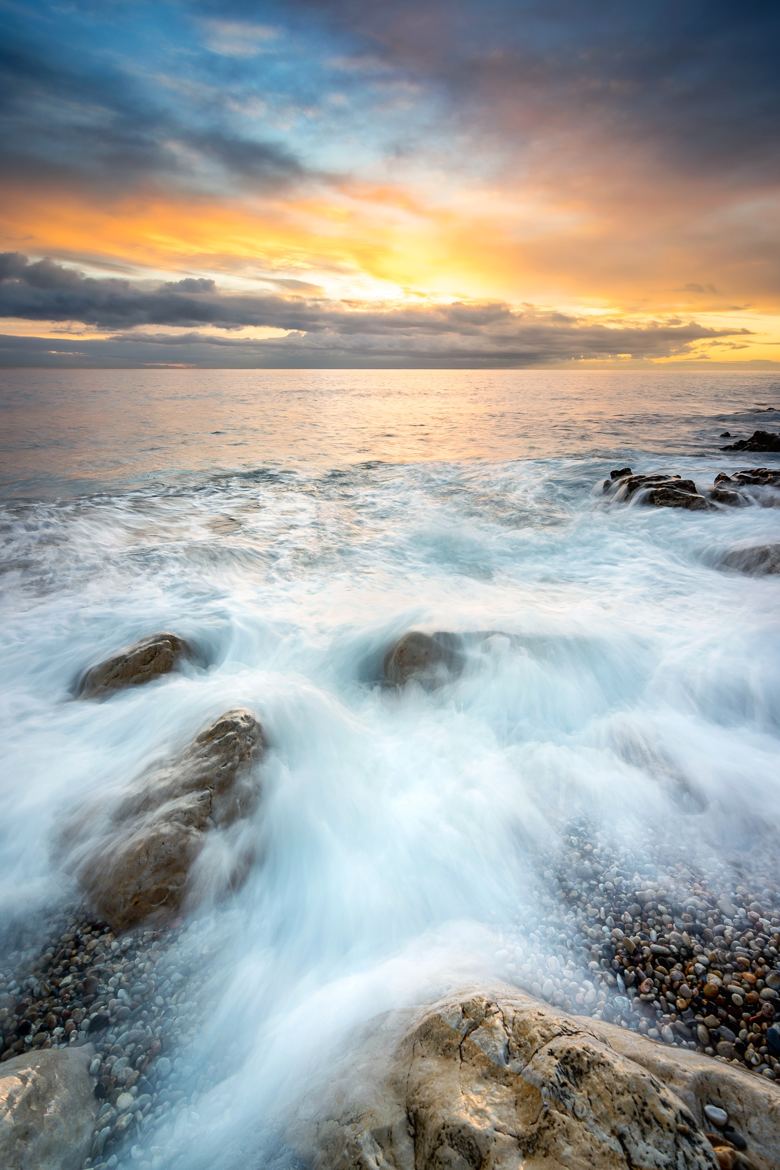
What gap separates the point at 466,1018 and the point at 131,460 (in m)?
24.1

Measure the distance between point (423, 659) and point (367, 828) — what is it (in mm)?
2554

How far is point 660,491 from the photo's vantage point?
15.3m

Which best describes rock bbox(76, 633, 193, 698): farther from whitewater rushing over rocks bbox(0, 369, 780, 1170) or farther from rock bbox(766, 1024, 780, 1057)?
rock bbox(766, 1024, 780, 1057)

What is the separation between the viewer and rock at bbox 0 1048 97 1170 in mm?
2320

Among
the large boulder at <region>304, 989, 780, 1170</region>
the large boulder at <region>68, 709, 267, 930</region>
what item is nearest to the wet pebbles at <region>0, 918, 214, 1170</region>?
the large boulder at <region>68, 709, 267, 930</region>

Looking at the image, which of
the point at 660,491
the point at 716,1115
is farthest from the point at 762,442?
the point at 716,1115

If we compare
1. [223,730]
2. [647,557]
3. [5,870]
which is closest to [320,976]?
[223,730]

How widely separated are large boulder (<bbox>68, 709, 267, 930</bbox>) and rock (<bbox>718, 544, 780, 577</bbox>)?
10.1 m

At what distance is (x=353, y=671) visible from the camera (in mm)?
7410

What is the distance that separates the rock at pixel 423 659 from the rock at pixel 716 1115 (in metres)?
4.74

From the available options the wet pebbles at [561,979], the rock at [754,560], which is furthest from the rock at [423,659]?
the rock at [754,560]

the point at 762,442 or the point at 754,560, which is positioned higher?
the point at 762,442

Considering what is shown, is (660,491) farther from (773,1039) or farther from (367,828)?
(773,1039)

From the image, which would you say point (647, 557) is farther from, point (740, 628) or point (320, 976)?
point (320, 976)
